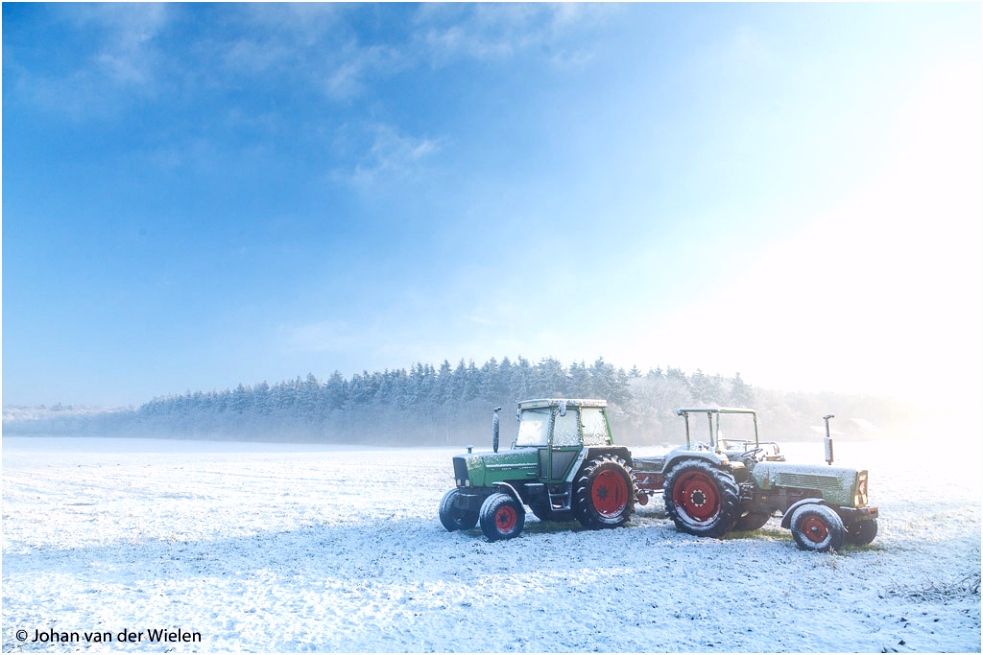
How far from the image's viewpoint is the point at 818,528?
31.6 ft

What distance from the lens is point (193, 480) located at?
24953 millimetres

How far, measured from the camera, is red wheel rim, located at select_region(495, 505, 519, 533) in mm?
10906

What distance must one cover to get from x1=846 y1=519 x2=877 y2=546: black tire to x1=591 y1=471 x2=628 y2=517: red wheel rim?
3.99 m

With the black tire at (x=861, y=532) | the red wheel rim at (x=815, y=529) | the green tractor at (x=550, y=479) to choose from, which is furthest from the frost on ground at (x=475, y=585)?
the green tractor at (x=550, y=479)

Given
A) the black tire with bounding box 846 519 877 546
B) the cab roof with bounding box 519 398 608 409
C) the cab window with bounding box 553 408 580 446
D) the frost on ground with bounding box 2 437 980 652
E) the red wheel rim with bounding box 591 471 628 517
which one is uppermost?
the cab roof with bounding box 519 398 608 409

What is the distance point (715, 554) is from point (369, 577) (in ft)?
18.1

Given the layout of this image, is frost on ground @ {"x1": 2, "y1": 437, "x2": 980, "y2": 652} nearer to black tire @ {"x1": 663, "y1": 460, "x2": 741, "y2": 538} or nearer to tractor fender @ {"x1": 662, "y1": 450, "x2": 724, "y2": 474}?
black tire @ {"x1": 663, "y1": 460, "x2": 741, "y2": 538}

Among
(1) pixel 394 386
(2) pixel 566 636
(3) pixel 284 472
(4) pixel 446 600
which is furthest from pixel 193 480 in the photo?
(1) pixel 394 386

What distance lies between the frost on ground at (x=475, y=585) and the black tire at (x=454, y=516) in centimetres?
24

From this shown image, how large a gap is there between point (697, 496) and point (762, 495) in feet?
3.98

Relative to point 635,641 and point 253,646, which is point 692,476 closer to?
point 635,641

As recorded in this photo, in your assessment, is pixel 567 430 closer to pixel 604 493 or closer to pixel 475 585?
pixel 604 493

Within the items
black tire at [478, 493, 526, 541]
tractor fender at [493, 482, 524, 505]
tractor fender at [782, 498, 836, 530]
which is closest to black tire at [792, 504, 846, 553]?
tractor fender at [782, 498, 836, 530]

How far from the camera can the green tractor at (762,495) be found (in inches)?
384
